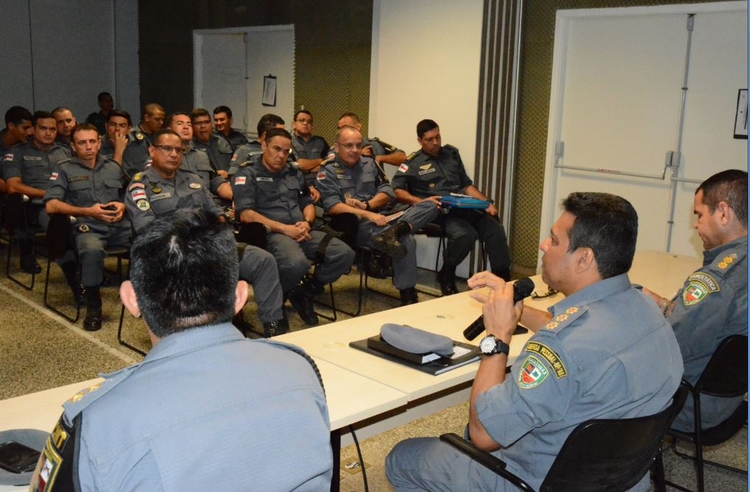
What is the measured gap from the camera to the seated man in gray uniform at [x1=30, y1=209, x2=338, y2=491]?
1.22 meters

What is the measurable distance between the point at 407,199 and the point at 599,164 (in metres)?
1.62

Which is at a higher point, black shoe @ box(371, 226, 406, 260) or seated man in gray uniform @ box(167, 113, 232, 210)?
seated man in gray uniform @ box(167, 113, 232, 210)

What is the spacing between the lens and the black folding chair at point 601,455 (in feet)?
6.15

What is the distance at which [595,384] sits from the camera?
6.19 ft

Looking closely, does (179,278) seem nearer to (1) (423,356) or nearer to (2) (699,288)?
(1) (423,356)

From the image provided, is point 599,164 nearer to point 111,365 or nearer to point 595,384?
point 111,365

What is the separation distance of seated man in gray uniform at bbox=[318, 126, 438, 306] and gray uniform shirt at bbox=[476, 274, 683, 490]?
341 cm

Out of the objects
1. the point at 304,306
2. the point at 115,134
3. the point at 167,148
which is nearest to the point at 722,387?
the point at 304,306

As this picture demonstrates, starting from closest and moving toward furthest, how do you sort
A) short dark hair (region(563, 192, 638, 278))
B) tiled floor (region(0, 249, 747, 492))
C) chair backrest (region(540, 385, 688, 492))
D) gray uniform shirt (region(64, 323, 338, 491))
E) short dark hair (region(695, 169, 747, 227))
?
gray uniform shirt (region(64, 323, 338, 491)) → chair backrest (region(540, 385, 688, 492)) → short dark hair (region(563, 192, 638, 278)) → short dark hair (region(695, 169, 747, 227)) → tiled floor (region(0, 249, 747, 492))

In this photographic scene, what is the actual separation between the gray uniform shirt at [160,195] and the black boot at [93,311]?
1.84ft

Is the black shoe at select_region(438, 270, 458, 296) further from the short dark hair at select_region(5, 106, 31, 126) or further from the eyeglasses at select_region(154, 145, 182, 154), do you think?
the short dark hair at select_region(5, 106, 31, 126)

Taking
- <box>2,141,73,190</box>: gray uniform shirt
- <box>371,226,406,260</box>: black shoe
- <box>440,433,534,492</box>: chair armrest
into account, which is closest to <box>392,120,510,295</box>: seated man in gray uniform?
<box>371,226,406,260</box>: black shoe

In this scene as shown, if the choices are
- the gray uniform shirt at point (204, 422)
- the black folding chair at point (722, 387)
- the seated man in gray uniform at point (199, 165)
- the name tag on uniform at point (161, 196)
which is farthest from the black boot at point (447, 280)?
the gray uniform shirt at point (204, 422)

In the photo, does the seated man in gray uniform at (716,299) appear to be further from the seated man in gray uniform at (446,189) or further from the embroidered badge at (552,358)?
the seated man in gray uniform at (446,189)
